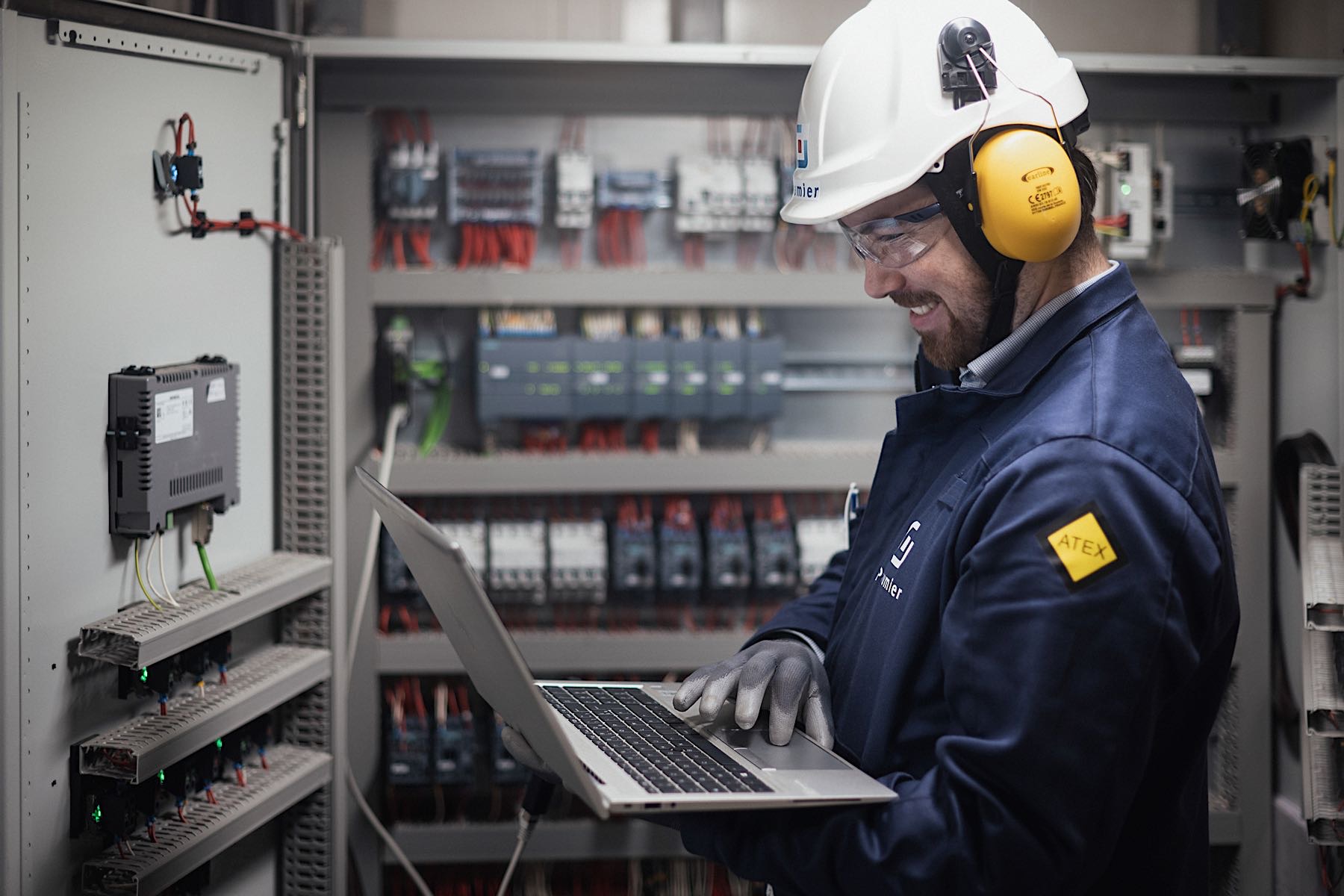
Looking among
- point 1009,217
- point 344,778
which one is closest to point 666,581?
point 344,778

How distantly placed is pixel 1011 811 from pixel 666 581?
189 centimetres

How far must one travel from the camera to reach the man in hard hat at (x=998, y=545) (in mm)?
969

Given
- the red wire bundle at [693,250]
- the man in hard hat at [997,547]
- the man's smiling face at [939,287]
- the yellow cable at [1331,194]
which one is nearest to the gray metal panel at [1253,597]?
the yellow cable at [1331,194]

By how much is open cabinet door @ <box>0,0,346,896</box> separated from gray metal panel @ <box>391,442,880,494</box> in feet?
1.36

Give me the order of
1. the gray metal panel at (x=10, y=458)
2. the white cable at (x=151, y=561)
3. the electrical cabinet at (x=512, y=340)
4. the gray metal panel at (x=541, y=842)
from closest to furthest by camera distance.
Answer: the gray metal panel at (x=10, y=458)
the white cable at (x=151, y=561)
the electrical cabinet at (x=512, y=340)
the gray metal panel at (x=541, y=842)

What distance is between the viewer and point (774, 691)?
130cm

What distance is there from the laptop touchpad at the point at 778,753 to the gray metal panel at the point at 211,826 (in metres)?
1.10

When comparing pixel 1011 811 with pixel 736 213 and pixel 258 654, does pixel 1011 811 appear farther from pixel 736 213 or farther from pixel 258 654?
pixel 736 213

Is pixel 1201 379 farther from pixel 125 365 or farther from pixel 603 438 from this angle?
pixel 125 365

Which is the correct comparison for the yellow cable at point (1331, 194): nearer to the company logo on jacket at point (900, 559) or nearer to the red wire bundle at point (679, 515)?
the red wire bundle at point (679, 515)

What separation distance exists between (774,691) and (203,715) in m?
1.14

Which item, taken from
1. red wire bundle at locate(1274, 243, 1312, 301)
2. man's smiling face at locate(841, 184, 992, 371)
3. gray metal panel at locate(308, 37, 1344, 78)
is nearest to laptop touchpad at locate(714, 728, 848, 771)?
man's smiling face at locate(841, 184, 992, 371)

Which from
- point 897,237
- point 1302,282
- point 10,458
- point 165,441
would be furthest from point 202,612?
point 1302,282

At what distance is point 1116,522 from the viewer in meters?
0.97
